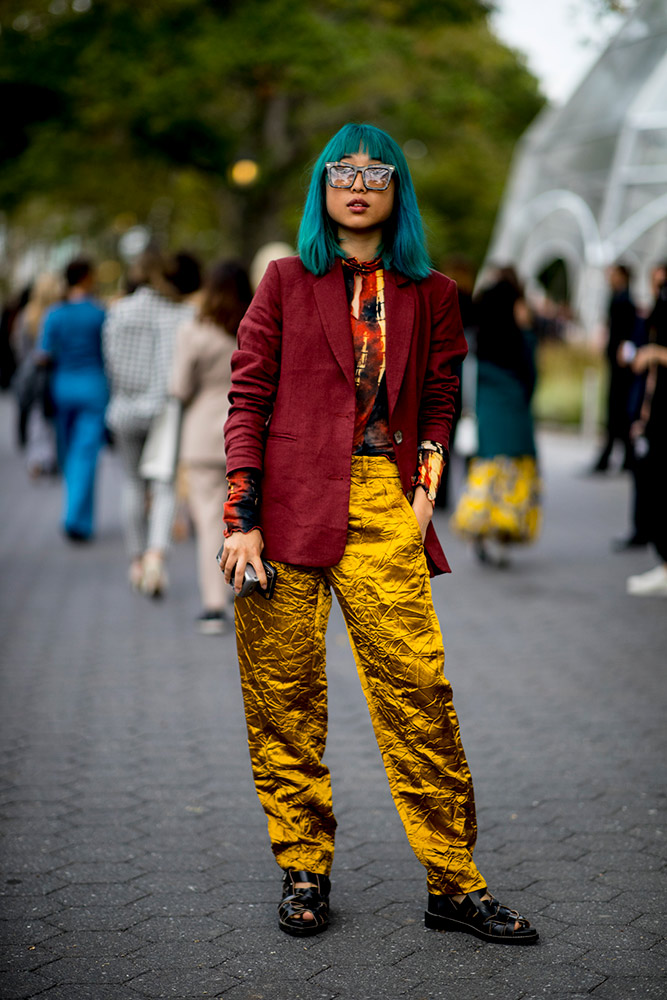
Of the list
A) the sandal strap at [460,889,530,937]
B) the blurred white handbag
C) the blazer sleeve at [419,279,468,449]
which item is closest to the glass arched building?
the blurred white handbag

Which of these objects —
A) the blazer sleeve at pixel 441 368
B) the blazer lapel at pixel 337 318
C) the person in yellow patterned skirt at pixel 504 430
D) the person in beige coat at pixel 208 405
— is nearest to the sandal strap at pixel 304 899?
the blazer sleeve at pixel 441 368

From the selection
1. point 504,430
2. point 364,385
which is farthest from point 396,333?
point 504,430

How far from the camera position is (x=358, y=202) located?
A: 333cm

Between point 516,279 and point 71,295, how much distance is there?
348 centimetres

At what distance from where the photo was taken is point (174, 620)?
7.59 m

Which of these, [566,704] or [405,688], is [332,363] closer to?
[405,688]

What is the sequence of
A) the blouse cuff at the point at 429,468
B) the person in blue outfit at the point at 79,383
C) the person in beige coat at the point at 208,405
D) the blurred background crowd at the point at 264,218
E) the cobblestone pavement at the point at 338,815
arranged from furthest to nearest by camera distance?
the person in blue outfit at the point at 79,383
the blurred background crowd at the point at 264,218
the person in beige coat at the point at 208,405
the blouse cuff at the point at 429,468
the cobblestone pavement at the point at 338,815

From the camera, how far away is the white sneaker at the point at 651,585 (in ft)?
27.1

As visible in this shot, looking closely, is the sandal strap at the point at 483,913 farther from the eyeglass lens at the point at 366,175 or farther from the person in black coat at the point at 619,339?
the person in black coat at the point at 619,339

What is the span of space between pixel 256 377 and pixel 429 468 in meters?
0.52

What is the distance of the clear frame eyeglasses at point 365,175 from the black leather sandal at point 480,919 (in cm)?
183

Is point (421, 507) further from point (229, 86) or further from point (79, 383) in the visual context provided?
point (229, 86)

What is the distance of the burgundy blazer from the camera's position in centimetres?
332

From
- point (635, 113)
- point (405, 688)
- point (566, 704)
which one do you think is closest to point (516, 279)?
point (566, 704)
